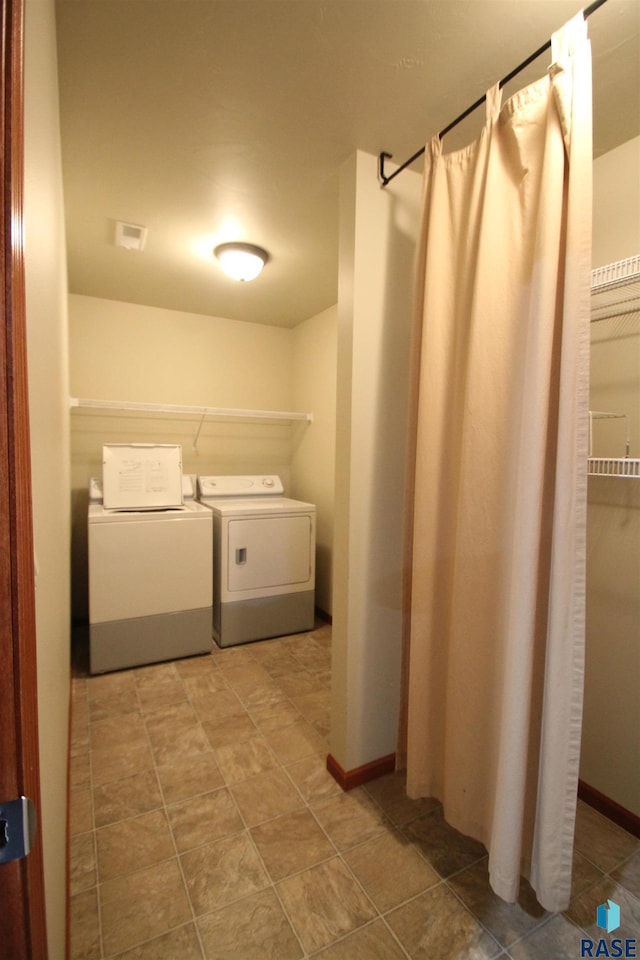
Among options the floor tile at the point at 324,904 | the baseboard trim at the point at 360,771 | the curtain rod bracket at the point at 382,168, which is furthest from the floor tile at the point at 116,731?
the curtain rod bracket at the point at 382,168

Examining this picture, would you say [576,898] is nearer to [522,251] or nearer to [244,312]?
A: [522,251]

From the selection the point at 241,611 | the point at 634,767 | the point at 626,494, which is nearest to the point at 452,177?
the point at 626,494

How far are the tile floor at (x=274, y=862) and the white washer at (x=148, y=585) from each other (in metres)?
0.53

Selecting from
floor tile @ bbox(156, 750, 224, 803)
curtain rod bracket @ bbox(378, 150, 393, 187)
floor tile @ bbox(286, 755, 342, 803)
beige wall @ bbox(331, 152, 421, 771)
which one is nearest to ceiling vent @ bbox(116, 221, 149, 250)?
beige wall @ bbox(331, 152, 421, 771)

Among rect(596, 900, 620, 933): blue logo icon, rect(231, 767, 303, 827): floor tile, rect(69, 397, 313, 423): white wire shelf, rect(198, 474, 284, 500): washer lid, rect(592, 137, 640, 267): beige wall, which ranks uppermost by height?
rect(592, 137, 640, 267): beige wall

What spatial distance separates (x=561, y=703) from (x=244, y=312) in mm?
3358

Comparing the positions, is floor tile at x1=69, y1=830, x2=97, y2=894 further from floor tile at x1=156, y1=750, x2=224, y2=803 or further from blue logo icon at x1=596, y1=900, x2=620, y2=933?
blue logo icon at x1=596, y1=900, x2=620, y2=933

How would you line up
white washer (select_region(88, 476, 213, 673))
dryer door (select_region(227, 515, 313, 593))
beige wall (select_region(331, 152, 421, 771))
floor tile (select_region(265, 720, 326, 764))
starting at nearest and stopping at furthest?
beige wall (select_region(331, 152, 421, 771)) < floor tile (select_region(265, 720, 326, 764)) < white washer (select_region(88, 476, 213, 673)) < dryer door (select_region(227, 515, 313, 593))

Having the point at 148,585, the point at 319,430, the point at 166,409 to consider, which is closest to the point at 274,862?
the point at 148,585

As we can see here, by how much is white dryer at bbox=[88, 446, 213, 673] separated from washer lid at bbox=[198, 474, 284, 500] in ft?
1.86

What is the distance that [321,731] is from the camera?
2.05 metres

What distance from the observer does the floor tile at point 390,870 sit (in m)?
1.28

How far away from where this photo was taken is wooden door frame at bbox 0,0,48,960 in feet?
1.37

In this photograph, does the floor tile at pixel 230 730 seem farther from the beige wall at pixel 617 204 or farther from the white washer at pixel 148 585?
the beige wall at pixel 617 204
